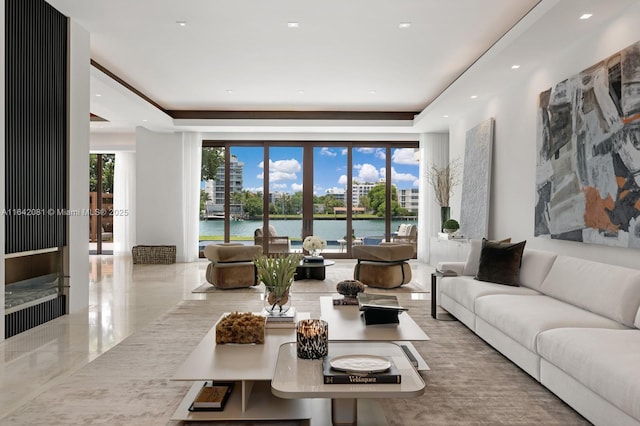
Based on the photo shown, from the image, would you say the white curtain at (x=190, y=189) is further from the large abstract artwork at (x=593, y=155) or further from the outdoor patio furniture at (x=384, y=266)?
the large abstract artwork at (x=593, y=155)

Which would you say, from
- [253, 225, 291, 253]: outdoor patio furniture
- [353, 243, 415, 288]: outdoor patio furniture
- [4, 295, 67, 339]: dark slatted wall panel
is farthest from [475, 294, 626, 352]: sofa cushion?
[253, 225, 291, 253]: outdoor patio furniture

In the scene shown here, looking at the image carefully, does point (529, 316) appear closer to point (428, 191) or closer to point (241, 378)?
point (241, 378)

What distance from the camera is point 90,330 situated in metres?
4.43

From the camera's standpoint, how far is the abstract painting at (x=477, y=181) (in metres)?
6.71

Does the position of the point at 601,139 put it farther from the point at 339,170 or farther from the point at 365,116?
the point at 339,170

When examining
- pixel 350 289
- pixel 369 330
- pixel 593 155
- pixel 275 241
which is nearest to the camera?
pixel 369 330

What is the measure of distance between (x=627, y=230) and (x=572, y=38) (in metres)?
1.89

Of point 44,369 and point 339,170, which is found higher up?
→ point 339,170

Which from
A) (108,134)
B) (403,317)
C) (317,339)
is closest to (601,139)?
(403,317)

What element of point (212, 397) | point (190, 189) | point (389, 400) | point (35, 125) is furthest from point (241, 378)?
point (190, 189)

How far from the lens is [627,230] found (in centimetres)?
369

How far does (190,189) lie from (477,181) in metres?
5.73

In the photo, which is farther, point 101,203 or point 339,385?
point 101,203

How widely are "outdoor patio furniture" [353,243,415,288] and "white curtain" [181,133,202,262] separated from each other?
14.4 ft
